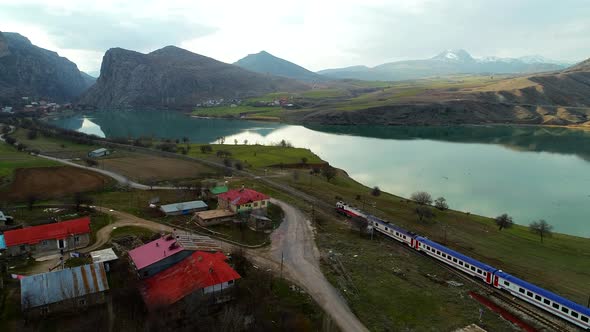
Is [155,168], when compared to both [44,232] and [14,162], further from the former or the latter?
[44,232]

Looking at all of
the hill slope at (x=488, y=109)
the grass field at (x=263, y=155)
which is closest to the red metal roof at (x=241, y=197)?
the grass field at (x=263, y=155)

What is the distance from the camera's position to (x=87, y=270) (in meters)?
21.8

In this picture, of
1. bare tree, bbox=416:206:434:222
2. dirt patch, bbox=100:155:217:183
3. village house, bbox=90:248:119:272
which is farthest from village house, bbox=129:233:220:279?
dirt patch, bbox=100:155:217:183

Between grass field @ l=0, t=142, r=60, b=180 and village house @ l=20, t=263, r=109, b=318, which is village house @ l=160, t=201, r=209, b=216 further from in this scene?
grass field @ l=0, t=142, r=60, b=180

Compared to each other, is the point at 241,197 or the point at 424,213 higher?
the point at 241,197

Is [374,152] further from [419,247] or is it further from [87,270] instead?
[87,270]

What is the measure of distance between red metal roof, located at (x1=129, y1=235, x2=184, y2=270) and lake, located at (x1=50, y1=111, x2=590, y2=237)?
38501 millimetres

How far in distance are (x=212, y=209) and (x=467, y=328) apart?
25778mm

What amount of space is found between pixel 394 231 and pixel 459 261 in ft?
22.0

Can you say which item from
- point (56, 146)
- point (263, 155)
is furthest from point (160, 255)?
point (56, 146)

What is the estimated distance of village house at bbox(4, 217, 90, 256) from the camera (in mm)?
27109

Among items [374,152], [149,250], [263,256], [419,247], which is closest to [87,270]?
[149,250]

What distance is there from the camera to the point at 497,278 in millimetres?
24578

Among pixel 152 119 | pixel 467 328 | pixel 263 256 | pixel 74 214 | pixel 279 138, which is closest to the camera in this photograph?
pixel 467 328
